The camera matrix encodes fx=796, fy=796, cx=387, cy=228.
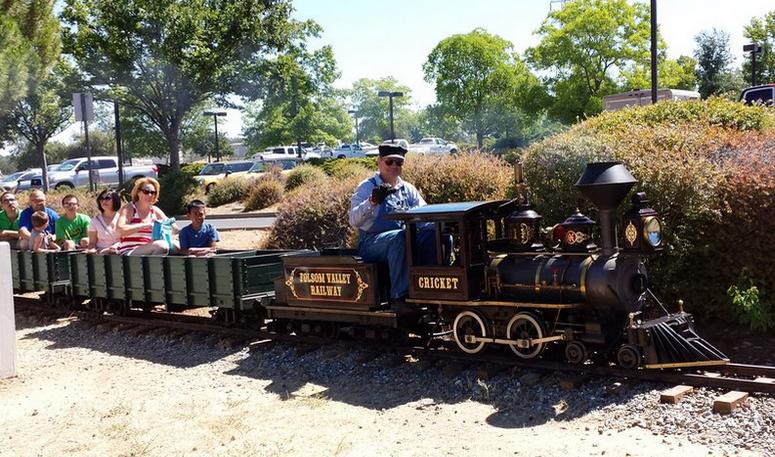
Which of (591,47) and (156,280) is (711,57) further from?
(156,280)

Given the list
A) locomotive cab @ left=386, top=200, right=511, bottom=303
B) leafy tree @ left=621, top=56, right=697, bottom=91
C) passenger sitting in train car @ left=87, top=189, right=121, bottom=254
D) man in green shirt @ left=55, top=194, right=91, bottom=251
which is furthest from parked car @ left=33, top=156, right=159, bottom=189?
locomotive cab @ left=386, top=200, right=511, bottom=303

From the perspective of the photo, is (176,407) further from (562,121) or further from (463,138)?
(463,138)

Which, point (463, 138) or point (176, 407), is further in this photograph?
point (463, 138)

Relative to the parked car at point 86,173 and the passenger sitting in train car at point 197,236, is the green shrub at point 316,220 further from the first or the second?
the parked car at point 86,173

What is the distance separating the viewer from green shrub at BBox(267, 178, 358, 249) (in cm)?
1478

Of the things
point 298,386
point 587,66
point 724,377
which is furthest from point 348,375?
point 587,66

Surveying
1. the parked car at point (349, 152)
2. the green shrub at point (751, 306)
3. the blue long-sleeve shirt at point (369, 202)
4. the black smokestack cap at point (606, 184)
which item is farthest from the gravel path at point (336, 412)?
the parked car at point (349, 152)

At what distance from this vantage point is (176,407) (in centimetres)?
736

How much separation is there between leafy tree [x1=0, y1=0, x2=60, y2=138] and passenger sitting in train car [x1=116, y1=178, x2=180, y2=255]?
7603mm

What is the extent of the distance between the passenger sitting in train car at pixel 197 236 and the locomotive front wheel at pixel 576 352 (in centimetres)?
541

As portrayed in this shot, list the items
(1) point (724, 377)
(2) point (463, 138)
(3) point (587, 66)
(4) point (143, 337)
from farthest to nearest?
(2) point (463, 138), (3) point (587, 66), (4) point (143, 337), (1) point (724, 377)

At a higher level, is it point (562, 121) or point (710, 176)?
point (562, 121)

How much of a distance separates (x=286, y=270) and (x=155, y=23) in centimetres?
2604

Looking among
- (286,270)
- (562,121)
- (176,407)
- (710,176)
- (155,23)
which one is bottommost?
(176,407)
